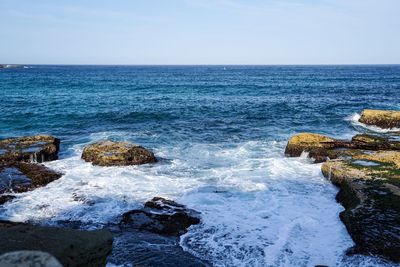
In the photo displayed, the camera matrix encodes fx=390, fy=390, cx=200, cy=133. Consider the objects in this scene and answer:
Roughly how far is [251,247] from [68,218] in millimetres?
6185

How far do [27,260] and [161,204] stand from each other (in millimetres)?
8840

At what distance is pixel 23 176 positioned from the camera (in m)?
Answer: 16.9

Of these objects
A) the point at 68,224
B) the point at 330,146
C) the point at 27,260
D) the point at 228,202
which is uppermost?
the point at 27,260

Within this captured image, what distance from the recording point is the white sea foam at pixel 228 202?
10961mm

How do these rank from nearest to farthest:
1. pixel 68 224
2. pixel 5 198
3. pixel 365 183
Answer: pixel 68 224 → pixel 365 183 → pixel 5 198

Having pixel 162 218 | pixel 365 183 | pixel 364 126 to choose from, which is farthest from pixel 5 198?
pixel 364 126

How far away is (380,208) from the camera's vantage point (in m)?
12.4

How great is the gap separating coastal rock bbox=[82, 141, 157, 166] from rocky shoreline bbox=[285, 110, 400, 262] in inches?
309

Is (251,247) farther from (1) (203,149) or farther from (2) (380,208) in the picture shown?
(1) (203,149)

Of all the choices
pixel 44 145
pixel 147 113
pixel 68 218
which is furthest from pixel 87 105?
pixel 68 218

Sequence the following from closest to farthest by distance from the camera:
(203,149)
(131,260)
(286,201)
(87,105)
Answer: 1. (131,260)
2. (286,201)
3. (203,149)
4. (87,105)

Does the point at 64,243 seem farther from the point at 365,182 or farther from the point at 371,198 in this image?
the point at 365,182

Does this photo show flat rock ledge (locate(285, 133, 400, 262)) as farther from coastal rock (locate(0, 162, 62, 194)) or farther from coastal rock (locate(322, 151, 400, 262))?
coastal rock (locate(0, 162, 62, 194))

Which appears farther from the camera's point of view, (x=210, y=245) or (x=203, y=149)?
(x=203, y=149)
